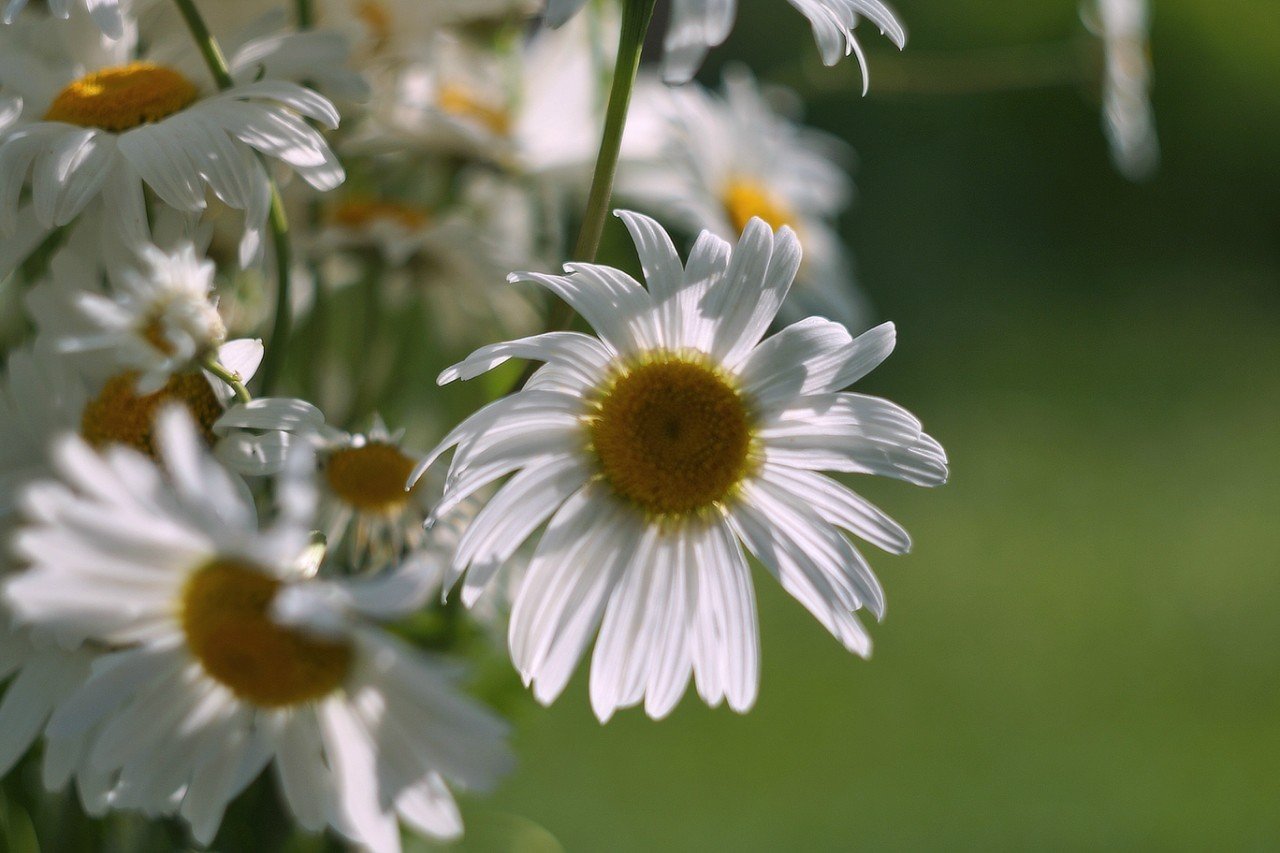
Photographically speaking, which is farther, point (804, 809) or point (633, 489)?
point (804, 809)

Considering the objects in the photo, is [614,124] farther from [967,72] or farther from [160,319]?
[967,72]

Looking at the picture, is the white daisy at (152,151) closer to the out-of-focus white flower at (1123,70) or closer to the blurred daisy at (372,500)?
the blurred daisy at (372,500)

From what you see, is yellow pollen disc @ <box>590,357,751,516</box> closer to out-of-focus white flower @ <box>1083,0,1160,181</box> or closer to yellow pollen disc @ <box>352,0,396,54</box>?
yellow pollen disc @ <box>352,0,396,54</box>

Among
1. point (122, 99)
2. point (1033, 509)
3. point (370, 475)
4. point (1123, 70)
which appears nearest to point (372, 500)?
point (370, 475)

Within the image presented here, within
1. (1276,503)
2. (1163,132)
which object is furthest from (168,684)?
(1163,132)

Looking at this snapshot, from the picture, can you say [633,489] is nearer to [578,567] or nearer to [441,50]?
[578,567]
